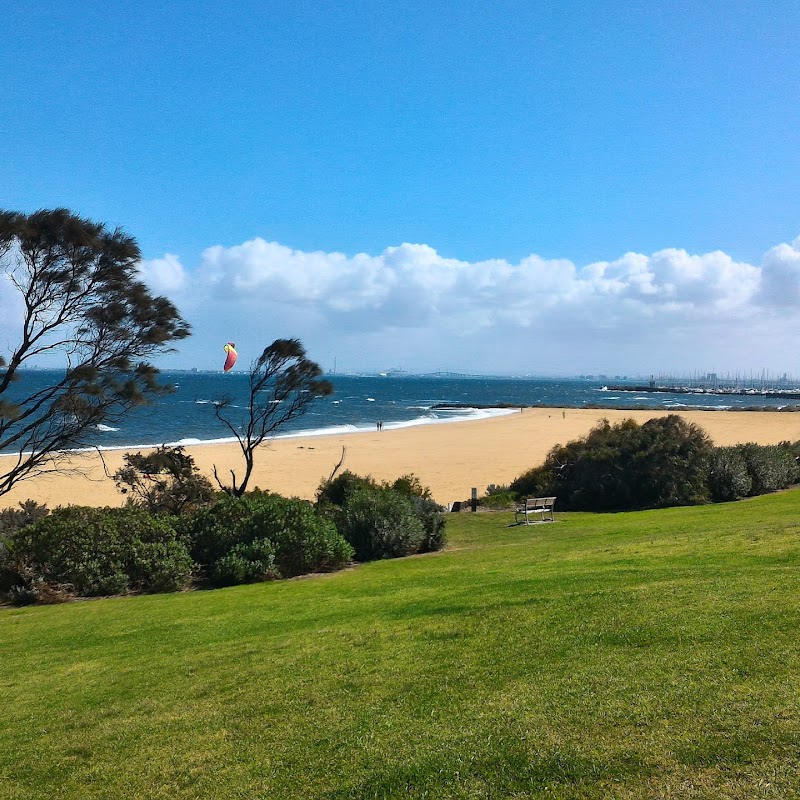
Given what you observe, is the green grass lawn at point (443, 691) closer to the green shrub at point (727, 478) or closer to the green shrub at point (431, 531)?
the green shrub at point (431, 531)

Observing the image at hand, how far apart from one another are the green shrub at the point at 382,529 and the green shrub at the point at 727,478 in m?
9.04

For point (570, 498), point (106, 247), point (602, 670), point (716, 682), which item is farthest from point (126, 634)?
point (570, 498)

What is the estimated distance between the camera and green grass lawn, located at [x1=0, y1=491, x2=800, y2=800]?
368cm

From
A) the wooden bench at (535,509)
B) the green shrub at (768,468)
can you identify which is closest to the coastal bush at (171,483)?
the wooden bench at (535,509)

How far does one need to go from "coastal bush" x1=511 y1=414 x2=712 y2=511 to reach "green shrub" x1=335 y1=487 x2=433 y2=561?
8130mm

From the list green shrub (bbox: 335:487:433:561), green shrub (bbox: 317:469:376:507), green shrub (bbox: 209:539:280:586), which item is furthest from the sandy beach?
green shrub (bbox: 335:487:433:561)

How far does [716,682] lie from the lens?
436 centimetres

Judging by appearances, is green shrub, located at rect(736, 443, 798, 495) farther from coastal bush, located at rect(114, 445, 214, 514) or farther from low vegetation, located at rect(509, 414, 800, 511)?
coastal bush, located at rect(114, 445, 214, 514)

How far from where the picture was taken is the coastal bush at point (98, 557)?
1112 cm

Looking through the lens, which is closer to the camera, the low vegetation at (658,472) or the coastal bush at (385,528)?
the coastal bush at (385,528)

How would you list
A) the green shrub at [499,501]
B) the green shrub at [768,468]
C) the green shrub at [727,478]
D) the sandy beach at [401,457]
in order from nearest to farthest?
1. the green shrub at [727,478]
2. the green shrub at [768,468]
3. the green shrub at [499,501]
4. the sandy beach at [401,457]

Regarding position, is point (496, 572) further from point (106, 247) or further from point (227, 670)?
point (106, 247)

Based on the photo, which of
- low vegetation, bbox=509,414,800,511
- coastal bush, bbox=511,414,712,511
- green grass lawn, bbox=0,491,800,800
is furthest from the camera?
coastal bush, bbox=511,414,712,511

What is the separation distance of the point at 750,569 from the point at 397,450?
36988mm
